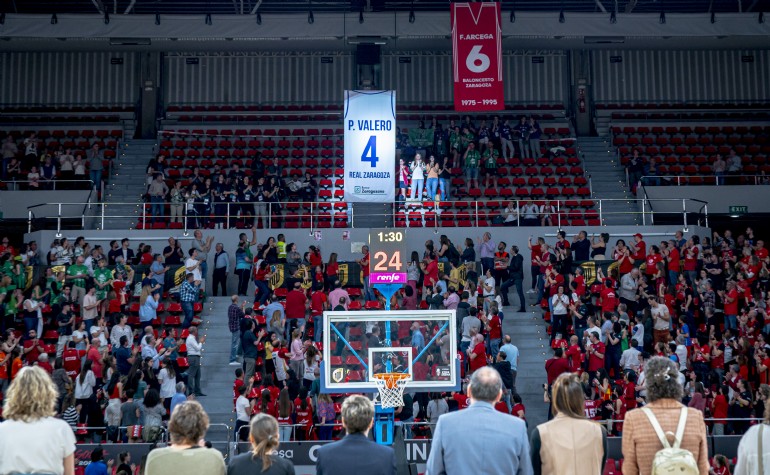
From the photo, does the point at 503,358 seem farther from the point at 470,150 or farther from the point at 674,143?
the point at 674,143

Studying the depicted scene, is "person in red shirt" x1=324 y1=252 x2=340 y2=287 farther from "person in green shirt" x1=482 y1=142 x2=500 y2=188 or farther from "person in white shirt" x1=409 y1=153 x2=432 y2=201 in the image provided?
"person in green shirt" x1=482 y1=142 x2=500 y2=188

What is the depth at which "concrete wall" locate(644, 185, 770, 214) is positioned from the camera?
31.1m

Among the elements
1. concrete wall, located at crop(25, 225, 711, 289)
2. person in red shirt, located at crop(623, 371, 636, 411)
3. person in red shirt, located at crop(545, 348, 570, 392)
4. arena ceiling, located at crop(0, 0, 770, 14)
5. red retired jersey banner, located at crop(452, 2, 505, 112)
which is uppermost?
arena ceiling, located at crop(0, 0, 770, 14)

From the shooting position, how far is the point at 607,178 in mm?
32938

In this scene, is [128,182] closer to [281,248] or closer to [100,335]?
[281,248]

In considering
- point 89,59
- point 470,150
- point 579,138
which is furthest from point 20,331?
point 579,138

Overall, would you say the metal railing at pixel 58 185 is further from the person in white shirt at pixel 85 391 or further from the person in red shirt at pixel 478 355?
the person in red shirt at pixel 478 355

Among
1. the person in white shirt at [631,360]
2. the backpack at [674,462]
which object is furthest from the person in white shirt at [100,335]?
the backpack at [674,462]

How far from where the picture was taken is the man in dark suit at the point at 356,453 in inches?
243

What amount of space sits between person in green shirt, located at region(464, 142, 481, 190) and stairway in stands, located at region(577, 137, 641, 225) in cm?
414

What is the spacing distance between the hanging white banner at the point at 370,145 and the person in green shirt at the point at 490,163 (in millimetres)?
9200

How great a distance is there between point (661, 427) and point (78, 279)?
2004cm

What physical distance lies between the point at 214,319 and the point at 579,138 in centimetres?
1673

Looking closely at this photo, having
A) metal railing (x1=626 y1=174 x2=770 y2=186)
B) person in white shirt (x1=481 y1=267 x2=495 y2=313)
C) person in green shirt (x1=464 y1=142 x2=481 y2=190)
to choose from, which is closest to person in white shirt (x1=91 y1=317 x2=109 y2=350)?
person in white shirt (x1=481 y1=267 x2=495 y2=313)
